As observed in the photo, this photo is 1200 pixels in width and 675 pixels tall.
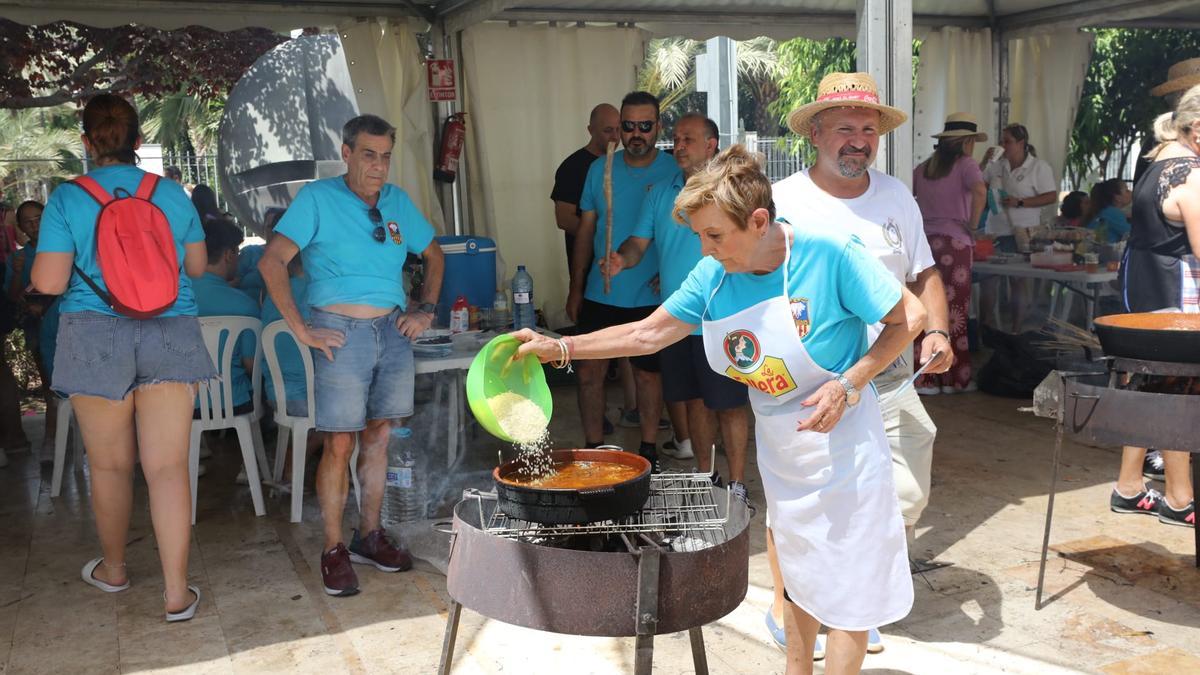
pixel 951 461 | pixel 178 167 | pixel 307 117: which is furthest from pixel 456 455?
pixel 178 167

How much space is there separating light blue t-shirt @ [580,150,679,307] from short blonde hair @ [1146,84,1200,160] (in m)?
2.11

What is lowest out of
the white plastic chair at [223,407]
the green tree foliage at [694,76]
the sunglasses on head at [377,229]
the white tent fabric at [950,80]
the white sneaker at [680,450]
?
the white sneaker at [680,450]

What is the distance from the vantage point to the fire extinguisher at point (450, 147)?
7.26 m

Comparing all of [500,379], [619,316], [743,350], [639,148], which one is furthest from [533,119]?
[743,350]

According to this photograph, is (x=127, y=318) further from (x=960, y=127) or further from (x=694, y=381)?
(x=960, y=127)

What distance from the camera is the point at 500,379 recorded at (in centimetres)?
274

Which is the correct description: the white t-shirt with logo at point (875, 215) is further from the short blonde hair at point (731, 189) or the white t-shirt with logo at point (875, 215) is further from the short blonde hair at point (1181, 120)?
the short blonde hair at point (1181, 120)

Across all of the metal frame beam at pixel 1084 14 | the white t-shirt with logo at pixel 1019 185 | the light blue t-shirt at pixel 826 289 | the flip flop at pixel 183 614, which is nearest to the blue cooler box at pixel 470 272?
the flip flop at pixel 183 614

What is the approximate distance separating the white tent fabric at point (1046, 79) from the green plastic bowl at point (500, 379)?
784cm

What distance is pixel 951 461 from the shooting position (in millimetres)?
5734

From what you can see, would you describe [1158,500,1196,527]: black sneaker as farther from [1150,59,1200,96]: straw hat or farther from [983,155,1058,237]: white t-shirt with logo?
[983,155,1058,237]: white t-shirt with logo

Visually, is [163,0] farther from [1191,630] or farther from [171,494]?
[1191,630]

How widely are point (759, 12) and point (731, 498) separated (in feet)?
20.3

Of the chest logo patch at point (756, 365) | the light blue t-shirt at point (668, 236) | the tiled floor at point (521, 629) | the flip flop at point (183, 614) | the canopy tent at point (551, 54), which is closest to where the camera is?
the chest logo patch at point (756, 365)
